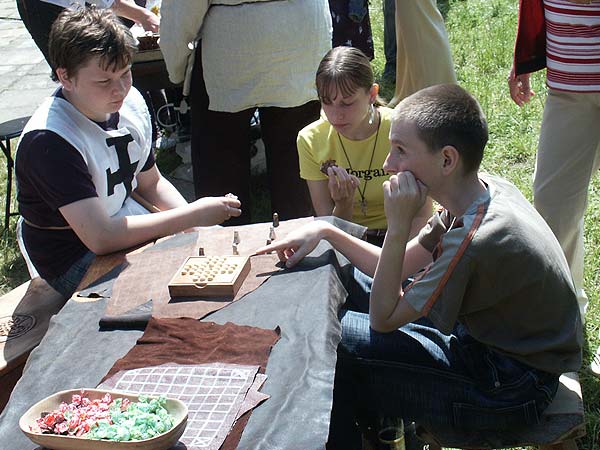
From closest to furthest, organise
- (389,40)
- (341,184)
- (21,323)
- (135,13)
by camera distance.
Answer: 1. (341,184)
2. (21,323)
3. (135,13)
4. (389,40)

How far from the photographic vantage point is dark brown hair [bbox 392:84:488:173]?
6.98ft

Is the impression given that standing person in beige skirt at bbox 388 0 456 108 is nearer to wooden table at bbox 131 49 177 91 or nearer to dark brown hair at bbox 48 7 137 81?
wooden table at bbox 131 49 177 91

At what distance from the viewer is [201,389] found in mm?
1750

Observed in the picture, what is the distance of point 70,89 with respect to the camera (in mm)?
2752

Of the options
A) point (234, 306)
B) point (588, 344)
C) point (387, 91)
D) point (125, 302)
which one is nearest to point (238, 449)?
point (234, 306)

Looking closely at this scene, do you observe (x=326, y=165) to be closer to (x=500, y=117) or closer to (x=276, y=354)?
(x=276, y=354)

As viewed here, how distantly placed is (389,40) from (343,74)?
160 inches

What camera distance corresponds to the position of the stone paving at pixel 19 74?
7.11m

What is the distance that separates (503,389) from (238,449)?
0.86m

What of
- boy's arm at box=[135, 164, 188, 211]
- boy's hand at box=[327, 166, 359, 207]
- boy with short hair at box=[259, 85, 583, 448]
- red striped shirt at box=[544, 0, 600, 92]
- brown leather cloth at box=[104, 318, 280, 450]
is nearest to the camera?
brown leather cloth at box=[104, 318, 280, 450]

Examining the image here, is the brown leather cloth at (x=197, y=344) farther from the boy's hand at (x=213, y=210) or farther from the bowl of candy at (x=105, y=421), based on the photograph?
the boy's hand at (x=213, y=210)

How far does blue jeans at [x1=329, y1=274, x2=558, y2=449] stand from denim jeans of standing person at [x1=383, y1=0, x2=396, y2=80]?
4777mm

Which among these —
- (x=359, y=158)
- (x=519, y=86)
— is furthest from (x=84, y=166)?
(x=519, y=86)

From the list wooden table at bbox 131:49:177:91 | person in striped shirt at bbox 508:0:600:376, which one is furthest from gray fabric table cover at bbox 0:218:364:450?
wooden table at bbox 131:49:177:91
